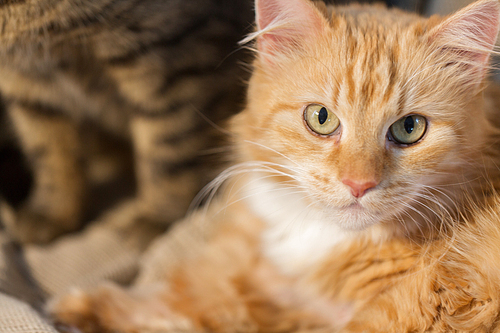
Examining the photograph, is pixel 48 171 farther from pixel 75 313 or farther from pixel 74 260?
pixel 75 313

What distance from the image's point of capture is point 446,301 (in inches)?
34.5

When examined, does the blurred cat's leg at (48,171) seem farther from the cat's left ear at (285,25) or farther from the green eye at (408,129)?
→ the green eye at (408,129)

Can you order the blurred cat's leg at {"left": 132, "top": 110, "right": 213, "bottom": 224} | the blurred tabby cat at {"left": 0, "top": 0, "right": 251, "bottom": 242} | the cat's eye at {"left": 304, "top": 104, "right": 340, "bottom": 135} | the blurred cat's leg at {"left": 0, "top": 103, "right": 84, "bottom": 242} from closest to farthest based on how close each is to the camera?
the cat's eye at {"left": 304, "top": 104, "right": 340, "bottom": 135} → the blurred tabby cat at {"left": 0, "top": 0, "right": 251, "bottom": 242} → the blurred cat's leg at {"left": 132, "top": 110, "right": 213, "bottom": 224} → the blurred cat's leg at {"left": 0, "top": 103, "right": 84, "bottom": 242}

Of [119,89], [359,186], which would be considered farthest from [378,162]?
[119,89]

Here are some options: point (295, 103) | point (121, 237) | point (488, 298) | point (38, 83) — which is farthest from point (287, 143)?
point (38, 83)

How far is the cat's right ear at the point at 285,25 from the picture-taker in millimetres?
944

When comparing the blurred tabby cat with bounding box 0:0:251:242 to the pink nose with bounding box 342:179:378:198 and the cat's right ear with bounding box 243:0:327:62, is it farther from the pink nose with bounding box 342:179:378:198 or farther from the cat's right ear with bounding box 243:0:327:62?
the pink nose with bounding box 342:179:378:198

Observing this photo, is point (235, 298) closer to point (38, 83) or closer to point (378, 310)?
point (378, 310)

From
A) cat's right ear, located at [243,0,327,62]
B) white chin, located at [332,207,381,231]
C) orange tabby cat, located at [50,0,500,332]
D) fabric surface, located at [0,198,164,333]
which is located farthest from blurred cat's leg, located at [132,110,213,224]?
white chin, located at [332,207,381,231]

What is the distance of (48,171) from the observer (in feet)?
5.49

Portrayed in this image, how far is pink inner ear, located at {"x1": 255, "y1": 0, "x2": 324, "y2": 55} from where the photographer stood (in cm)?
94

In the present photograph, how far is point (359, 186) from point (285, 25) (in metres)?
0.42

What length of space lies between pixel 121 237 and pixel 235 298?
1.84ft

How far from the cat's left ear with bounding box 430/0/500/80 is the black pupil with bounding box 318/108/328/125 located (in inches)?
10.6
